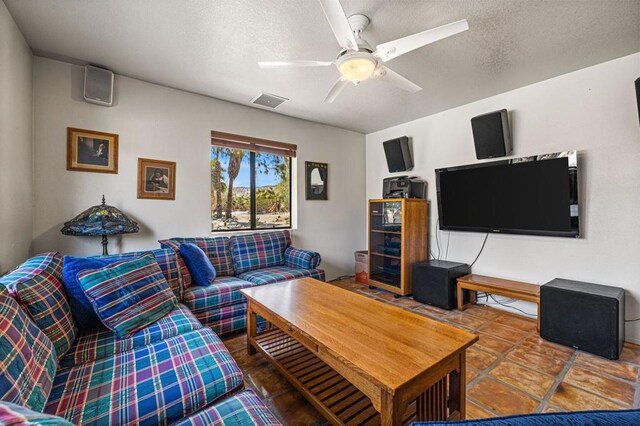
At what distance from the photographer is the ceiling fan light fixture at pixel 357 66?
173 centimetres

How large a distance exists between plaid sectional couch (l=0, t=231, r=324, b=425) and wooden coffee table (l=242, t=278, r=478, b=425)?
38 cm

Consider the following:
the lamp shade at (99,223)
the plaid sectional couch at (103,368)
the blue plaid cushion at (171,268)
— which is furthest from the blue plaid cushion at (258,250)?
the plaid sectional couch at (103,368)

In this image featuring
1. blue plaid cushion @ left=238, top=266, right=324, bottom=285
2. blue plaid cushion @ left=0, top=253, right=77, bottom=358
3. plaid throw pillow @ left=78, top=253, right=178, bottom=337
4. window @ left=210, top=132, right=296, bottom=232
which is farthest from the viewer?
window @ left=210, top=132, right=296, bottom=232

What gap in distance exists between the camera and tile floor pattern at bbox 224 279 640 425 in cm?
160

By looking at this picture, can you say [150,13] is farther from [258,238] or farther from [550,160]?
[550,160]

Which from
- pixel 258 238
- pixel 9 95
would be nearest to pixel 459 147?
pixel 258 238

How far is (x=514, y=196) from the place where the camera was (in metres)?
2.87

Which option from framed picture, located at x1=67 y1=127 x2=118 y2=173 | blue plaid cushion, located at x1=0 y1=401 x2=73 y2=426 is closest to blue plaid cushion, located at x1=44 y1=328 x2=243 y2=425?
blue plaid cushion, located at x1=0 y1=401 x2=73 y2=426

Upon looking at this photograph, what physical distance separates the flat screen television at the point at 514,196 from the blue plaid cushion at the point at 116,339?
300 centimetres

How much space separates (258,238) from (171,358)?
206 centimetres

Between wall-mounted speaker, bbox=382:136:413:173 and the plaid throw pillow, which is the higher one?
wall-mounted speaker, bbox=382:136:413:173

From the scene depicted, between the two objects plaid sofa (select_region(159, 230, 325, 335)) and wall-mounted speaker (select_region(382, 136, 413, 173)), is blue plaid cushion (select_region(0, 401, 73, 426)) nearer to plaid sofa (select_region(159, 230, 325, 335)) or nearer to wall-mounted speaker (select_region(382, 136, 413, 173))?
plaid sofa (select_region(159, 230, 325, 335))

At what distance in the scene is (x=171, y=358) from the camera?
132 centimetres

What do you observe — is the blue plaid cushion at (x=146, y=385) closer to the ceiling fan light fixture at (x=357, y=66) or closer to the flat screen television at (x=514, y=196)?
the ceiling fan light fixture at (x=357, y=66)
